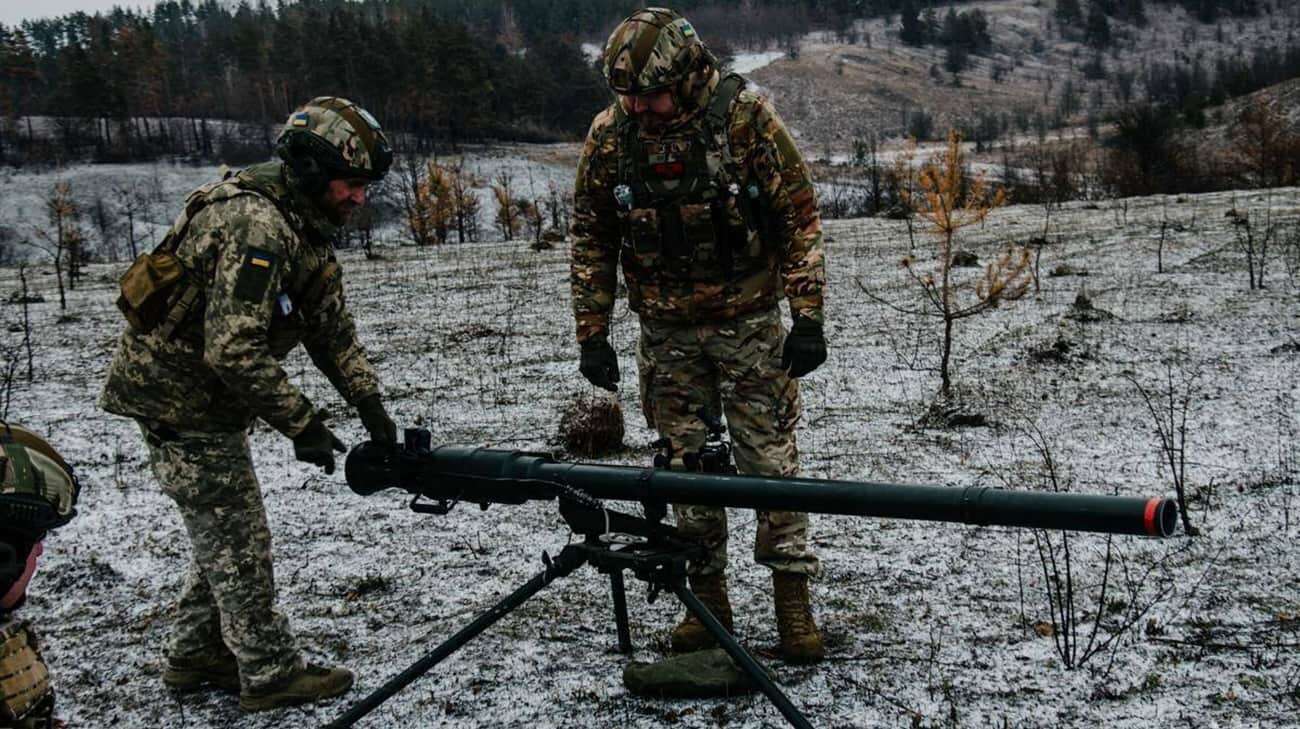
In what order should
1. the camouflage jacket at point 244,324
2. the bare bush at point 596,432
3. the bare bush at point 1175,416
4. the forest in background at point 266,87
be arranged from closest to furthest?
the camouflage jacket at point 244,324 → the bare bush at point 1175,416 → the bare bush at point 596,432 → the forest in background at point 266,87

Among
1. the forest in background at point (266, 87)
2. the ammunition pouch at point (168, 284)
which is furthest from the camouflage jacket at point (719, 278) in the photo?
the forest in background at point (266, 87)

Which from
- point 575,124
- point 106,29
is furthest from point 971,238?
point 106,29

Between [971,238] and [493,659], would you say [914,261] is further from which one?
[493,659]

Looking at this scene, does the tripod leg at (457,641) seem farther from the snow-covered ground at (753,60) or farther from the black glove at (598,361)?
the snow-covered ground at (753,60)

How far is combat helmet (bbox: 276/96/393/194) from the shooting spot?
3.46 m

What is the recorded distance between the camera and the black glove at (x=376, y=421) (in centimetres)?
348

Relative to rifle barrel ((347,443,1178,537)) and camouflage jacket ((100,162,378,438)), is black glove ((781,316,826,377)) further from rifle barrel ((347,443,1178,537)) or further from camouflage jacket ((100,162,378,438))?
camouflage jacket ((100,162,378,438))

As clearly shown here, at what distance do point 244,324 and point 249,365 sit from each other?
0.14 m

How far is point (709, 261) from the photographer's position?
3.81 m

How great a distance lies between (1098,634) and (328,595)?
141 inches

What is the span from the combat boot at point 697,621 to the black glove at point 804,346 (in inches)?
37.7

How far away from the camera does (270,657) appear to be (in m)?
3.71

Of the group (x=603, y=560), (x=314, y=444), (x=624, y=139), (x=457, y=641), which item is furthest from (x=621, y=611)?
(x=624, y=139)

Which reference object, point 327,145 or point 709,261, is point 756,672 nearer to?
point 709,261
